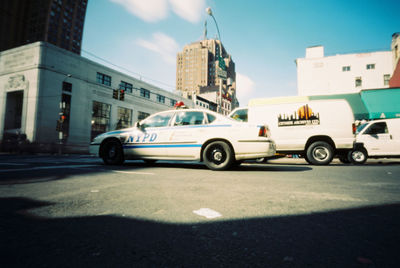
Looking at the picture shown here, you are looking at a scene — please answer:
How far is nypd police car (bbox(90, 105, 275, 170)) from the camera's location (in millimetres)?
4906

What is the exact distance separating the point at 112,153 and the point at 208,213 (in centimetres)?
531

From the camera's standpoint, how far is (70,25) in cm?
8294

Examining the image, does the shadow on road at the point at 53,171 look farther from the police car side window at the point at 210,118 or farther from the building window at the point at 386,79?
the building window at the point at 386,79

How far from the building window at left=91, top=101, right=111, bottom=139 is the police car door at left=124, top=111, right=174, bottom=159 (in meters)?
26.7

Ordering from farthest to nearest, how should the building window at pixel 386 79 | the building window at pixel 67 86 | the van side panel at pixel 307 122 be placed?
the building window at pixel 386 79
the building window at pixel 67 86
the van side panel at pixel 307 122

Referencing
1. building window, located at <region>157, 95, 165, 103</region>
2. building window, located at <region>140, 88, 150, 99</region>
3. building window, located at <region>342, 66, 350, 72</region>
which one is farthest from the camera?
building window, located at <region>157, 95, 165, 103</region>

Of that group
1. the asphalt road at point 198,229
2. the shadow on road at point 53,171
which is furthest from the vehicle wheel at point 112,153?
the asphalt road at point 198,229

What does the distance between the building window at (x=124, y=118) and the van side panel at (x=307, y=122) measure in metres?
30.2

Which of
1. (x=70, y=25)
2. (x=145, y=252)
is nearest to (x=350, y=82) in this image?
(x=145, y=252)

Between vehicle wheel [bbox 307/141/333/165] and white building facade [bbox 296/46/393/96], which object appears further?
white building facade [bbox 296/46/393/96]

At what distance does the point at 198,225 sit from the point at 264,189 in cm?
158

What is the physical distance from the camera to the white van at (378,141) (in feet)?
27.6

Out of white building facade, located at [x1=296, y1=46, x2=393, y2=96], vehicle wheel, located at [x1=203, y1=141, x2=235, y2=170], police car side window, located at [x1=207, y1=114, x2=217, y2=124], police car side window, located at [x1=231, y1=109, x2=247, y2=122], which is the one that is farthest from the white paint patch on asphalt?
white building facade, located at [x1=296, y1=46, x2=393, y2=96]

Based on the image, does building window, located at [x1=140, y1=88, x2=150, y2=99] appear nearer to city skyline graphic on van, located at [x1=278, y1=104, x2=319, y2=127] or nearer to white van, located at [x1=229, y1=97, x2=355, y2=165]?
white van, located at [x1=229, y1=97, x2=355, y2=165]
